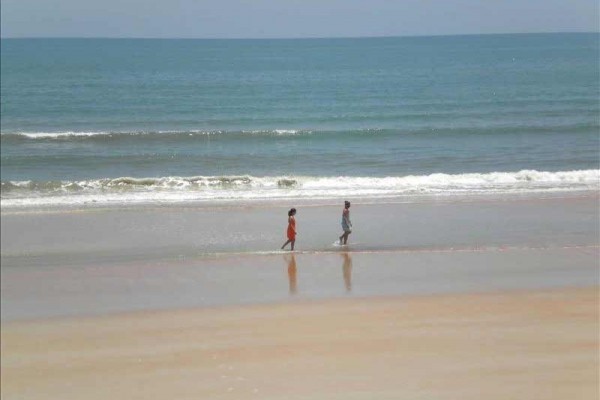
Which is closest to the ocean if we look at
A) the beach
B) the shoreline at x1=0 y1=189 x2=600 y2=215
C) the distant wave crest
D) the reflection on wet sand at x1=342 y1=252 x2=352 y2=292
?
the distant wave crest

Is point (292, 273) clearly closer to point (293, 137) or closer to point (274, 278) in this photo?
point (274, 278)

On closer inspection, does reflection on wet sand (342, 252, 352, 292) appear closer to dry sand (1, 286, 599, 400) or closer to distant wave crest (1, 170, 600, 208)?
dry sand (1, 286, 599, 400)

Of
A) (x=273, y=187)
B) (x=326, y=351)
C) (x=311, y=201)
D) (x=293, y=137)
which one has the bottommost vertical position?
(x=326, y=351)

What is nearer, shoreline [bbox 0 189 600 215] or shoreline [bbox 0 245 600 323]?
shoreline [bbox 0 245 600 323]

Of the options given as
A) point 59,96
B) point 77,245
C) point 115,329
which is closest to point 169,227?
point 77,245

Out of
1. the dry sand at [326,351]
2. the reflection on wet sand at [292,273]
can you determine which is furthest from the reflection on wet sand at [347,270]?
the dry sand at [326,351]

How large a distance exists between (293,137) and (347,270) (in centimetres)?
1982

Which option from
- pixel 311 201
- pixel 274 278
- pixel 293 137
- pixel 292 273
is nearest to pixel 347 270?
pixel 292 273

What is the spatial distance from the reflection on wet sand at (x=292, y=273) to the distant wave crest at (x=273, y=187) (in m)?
6.65

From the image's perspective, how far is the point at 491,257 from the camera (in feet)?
51.4

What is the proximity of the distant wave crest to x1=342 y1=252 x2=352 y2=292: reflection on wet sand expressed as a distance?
262 inches

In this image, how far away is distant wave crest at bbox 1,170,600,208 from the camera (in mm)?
22188

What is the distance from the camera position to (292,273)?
14688 millimetres

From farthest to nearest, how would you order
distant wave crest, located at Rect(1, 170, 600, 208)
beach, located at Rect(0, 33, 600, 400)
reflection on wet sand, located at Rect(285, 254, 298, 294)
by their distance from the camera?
distant wave crest, located at Rect(1, 170, 600, 208) → reflection on wet sand, located at Rect(285, 254, 298, 294) → beach, located at Rect(0, 33, 600, 400)
